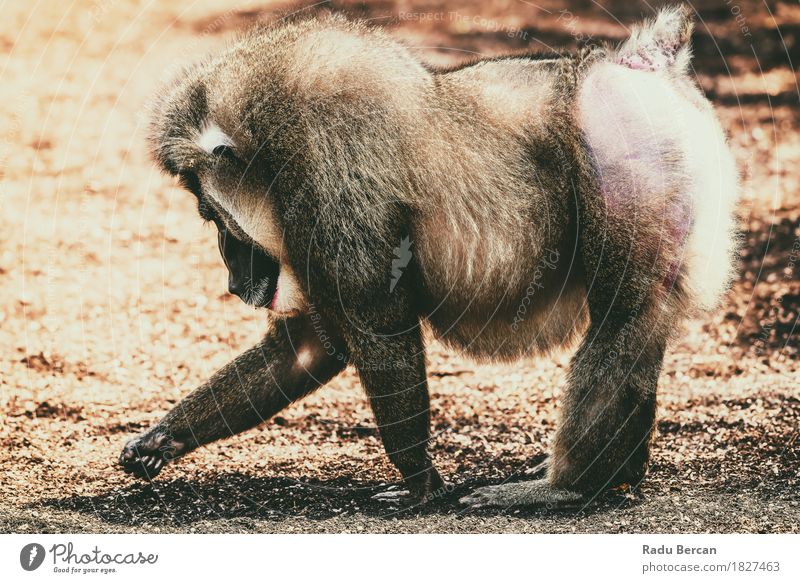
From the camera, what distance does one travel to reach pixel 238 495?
424cm

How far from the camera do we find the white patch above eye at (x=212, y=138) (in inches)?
150

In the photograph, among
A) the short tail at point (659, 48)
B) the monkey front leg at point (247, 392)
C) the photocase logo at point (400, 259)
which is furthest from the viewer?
the monkey front leg at point (247, 392)

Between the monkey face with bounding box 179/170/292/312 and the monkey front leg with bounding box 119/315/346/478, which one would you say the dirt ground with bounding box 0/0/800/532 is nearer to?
the monkey front leg with bounding box 119/315/346/478

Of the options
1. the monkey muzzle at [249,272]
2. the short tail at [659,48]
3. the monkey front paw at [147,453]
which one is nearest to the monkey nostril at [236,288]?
the monkey muzzle at [249,272]

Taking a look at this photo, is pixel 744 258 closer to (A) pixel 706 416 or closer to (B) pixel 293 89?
(A) pixel 706 416

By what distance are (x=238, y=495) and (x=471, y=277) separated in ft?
4.85

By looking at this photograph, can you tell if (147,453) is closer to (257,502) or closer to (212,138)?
(257,502)

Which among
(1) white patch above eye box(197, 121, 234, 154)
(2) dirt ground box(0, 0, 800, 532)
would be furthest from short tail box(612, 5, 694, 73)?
(1) white patch above eye box(197, 121, 234, 154)

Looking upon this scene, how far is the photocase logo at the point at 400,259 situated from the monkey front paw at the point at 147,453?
125cm

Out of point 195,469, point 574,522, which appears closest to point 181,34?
point 195,469
